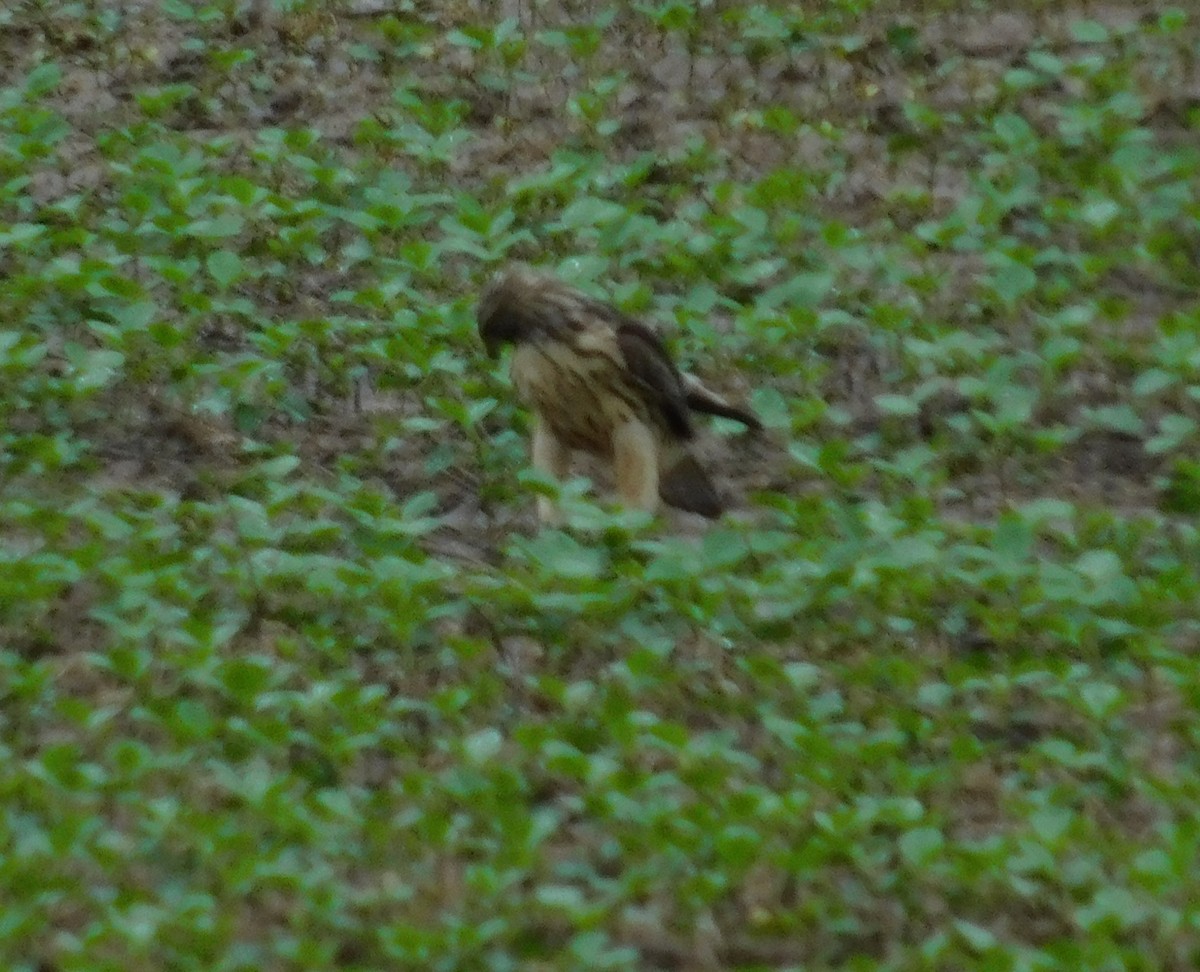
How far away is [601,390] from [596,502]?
0.42 meters

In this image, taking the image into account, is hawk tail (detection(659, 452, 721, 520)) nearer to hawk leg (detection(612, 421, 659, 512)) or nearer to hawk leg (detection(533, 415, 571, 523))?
hawk leg (detection(612, 421, 659, 512))

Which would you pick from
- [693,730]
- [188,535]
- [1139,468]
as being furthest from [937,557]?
[188,535]

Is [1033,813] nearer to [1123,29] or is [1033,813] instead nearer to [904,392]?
[904,392]

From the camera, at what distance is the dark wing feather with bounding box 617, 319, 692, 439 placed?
7.00 meters

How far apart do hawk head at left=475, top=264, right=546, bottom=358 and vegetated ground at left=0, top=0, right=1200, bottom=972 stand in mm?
308

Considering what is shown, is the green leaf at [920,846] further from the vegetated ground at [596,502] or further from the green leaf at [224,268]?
the green leaf at [224,268]

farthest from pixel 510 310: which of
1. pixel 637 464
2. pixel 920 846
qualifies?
pixel 920 846

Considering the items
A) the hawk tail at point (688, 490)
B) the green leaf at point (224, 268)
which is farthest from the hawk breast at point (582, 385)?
the green leaf at point (224, 268)

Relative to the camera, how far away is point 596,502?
22.0 ft

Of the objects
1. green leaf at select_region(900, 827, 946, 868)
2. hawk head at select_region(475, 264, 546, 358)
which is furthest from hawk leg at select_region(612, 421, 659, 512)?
green leaf at select_region(900, 827, 946, 868)

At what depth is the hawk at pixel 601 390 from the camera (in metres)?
6.98

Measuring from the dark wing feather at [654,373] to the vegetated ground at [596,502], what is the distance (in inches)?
12.2

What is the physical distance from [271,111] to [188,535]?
368 cm

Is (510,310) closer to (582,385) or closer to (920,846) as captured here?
(582,385)
